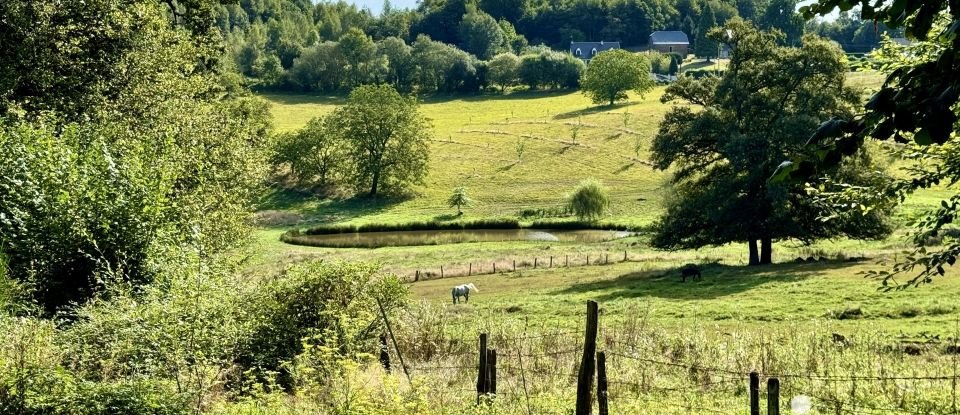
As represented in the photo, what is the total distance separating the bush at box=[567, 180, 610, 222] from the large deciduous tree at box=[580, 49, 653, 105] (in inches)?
2054

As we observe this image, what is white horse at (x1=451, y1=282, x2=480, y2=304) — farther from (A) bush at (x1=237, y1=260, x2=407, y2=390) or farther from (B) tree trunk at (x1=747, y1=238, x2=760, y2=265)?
(A) bush at (x1=237, y1=260, x2=407, y2=390)

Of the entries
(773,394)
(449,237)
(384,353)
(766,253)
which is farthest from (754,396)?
(449,237)

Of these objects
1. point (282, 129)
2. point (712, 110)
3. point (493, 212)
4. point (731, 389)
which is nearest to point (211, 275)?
point (731, 389)

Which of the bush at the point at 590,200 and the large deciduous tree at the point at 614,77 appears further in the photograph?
the large deciduous tree at the point at 614,77

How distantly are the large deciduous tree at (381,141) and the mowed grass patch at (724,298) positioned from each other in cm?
4391

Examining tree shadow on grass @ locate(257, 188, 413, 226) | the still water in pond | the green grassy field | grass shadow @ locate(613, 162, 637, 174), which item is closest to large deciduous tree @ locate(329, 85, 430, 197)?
tree shadow on grass @ locate(257, 188, 413, 226)

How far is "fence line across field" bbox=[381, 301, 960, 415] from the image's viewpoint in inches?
409

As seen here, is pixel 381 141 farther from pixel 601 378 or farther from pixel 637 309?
pixel 601 378

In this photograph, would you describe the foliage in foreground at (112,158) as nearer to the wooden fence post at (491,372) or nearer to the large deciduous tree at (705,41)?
the wooden fence post at (491,372)

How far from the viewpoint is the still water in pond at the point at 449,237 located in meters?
64.5

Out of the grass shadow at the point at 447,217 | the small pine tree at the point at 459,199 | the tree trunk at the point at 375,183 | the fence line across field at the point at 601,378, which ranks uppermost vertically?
the fence line across field at the point at 601,378

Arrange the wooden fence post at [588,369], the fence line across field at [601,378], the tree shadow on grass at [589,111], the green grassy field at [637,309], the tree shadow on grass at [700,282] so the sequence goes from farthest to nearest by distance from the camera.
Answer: the tree shadow on grass at [589,111] → the tree shadow on grass at [700,282] → the green grassy field at [637,309] → the fence line across field at [601,378] → the wooden fence post at [588,369]

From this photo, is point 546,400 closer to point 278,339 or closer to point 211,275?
point 278,339

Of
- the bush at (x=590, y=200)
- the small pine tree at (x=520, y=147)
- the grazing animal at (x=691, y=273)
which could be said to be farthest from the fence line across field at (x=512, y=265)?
the small pine tree at (x=520, y=147)
